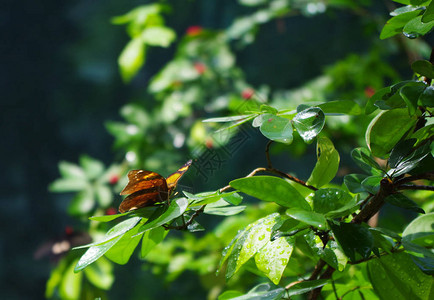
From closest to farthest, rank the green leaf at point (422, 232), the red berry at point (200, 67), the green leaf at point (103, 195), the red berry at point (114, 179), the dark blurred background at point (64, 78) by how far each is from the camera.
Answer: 1. the green leaf at point (422, 232)
2. the green leaf at point (103, 195)
3. the red berry at point (114, 179)
4. the red berry at point (200, 67)
5. the dark blurred background at point (64, 78)

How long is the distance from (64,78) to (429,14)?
3666mm

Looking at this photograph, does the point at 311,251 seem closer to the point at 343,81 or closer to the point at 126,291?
the point at 343,81

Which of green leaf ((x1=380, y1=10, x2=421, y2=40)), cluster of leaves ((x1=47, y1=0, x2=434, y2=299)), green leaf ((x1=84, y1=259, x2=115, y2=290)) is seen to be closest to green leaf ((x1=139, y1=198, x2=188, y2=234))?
cluster of leaves ((x1=47, y1=0, x2=434, y2=299))

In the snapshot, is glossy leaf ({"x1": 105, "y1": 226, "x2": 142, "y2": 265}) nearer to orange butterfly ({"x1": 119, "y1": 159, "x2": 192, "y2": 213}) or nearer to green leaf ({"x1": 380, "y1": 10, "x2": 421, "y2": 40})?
orange butterfly ({"x1": 119, "y1": 159, "x2": 192, "y2": 213})

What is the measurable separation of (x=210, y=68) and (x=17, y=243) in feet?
7.98

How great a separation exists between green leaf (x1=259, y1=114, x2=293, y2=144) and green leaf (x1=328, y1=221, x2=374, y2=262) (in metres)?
0.06

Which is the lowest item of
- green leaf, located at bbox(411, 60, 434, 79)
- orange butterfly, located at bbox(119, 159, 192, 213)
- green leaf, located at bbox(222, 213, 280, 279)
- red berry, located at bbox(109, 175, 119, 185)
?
red berry, located at bbox(109, 175, 119, 185)

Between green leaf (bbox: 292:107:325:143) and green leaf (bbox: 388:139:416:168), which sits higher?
green leaf (bbox: 292:107:325:143)

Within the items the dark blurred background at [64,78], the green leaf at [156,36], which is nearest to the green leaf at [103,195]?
the green leaf at [156,36]

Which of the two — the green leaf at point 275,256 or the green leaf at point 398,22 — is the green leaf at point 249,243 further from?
the green leaf at point 398,22

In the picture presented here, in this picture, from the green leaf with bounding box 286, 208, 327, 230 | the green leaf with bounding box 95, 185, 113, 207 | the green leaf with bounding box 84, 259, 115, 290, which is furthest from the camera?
the green leaf with bounding box 95, 185, 113, 207

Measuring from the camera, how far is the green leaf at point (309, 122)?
0.28 meters

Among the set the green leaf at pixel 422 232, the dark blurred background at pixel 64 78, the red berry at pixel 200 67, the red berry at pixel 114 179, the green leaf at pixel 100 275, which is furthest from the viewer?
the dark blurred background at pixel 64 78

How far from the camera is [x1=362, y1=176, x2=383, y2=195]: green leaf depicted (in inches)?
11.4
